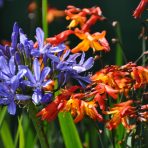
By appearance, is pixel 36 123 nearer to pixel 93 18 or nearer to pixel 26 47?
pixel 26 47

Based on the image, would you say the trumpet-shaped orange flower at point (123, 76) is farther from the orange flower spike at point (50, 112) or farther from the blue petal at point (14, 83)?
the blue petal at point (14, 83)

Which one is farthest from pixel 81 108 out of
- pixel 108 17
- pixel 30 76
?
pixel 108 17

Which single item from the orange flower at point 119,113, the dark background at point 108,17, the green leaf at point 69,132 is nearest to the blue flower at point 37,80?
the orange flower at point 119,113

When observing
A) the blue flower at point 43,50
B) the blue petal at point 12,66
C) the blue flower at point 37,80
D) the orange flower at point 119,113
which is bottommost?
the orange flower at point 119,113

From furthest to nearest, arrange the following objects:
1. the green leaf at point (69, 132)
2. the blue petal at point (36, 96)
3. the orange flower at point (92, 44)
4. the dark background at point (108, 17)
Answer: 1. the dark background at point (108, 17)
2. the green leaf at point (69, 132)
3. the orange flower at point (92, 44)
4. the blue petal at point (36, 96)

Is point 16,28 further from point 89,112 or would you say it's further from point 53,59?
point 89,112

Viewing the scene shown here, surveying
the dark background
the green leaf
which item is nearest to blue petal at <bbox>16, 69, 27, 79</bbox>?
the green leaf

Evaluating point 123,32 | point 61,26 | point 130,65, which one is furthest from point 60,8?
point 130,65
